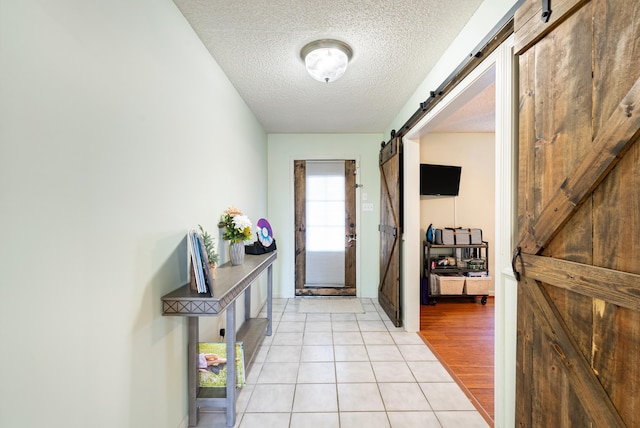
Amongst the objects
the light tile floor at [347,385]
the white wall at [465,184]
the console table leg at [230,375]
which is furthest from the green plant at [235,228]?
the white wall at [465,184]

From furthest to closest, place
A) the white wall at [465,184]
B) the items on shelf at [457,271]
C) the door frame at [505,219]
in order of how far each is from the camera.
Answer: the white wall at [465,184], the items on shelf at [457,271], the door frame at [505,219]

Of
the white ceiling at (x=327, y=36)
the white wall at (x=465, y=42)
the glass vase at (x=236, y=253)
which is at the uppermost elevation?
the white ceiling at (x=327, y=36)

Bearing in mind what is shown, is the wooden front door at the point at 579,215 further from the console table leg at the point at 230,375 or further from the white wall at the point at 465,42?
the console table leg at the point at 230,375

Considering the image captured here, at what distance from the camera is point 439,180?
13.8 ft

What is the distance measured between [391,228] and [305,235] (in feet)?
4.78

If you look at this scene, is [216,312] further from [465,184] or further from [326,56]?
[465,184]

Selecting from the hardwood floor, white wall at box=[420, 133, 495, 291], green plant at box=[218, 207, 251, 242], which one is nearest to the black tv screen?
white wall at box=[420, 133, 495, 291]

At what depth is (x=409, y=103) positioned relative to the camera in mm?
2926

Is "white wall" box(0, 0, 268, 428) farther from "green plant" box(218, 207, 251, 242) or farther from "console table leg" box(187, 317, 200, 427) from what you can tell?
"green plant" box(218, 207, 251, 242)

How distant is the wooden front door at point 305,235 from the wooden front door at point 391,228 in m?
0.46

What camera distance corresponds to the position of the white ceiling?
1.61 meters

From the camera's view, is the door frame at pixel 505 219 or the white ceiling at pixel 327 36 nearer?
the door frame at pixel 505 219

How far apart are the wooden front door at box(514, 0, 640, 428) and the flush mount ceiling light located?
1.10 metres

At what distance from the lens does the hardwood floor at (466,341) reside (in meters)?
2.12
